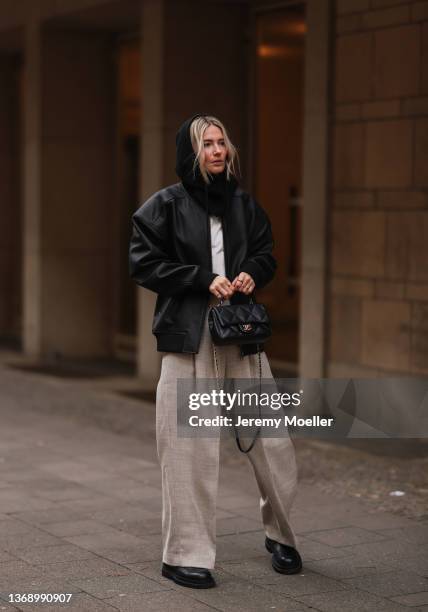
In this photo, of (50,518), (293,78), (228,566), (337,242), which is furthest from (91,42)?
(228,566)

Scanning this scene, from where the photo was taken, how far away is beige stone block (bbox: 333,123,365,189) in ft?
30.8

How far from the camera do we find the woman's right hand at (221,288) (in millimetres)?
5004

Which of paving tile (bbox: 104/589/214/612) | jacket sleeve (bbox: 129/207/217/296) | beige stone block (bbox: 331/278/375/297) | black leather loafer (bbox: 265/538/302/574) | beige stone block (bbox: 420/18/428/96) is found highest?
beige stone block (bbox: 420/18/428/96)

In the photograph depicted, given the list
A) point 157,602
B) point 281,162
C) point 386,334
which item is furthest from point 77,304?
point 157,602

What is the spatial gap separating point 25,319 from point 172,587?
9646 millimetres

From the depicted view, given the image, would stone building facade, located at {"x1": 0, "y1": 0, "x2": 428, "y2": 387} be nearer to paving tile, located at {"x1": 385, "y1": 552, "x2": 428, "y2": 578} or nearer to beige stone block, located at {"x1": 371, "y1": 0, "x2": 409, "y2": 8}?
beige stone block, located at {"x1": 371, "y1": 0, "x2": 409, "y2": 8}

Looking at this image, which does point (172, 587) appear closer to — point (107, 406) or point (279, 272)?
point (107, 406)

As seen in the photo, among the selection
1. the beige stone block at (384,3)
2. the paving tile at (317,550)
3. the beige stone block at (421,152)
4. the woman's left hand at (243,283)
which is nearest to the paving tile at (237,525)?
the paving tile at (317,550)

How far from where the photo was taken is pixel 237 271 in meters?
5.21

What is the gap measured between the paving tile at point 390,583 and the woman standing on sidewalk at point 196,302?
1.35 ft

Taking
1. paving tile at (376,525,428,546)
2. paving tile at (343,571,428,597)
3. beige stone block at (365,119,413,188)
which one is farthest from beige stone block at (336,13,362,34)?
paving tile at (343,571,428,597)

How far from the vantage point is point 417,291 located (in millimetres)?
8906

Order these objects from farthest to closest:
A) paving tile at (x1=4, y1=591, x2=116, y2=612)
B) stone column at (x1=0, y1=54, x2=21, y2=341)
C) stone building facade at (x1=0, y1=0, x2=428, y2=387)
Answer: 1. stone column at (x1=0, y1=54, x2=21, y2=341)
2. stone building facade at (x1=0, y1=0, x2=428, y2=387)
3. paving tile at (x1=4, y1=591, x2=116, y2=612)

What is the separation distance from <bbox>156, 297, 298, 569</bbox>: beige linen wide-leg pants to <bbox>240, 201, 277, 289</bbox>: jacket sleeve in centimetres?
22
